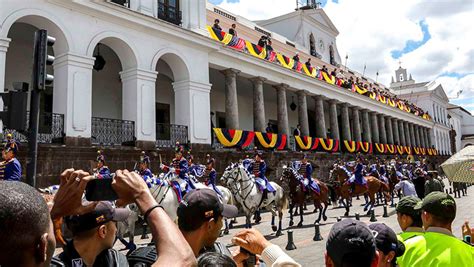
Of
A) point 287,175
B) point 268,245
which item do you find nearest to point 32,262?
point 268,245

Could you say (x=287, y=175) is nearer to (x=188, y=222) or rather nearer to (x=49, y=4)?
(x=49, y=4)

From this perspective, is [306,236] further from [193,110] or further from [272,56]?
[272,56]

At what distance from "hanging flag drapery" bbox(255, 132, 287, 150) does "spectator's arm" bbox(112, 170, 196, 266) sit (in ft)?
61.9

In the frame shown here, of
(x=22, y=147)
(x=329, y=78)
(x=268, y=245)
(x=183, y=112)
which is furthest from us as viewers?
(x=329, y=78)

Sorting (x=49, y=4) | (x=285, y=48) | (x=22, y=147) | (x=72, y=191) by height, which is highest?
(x=285, y=48)

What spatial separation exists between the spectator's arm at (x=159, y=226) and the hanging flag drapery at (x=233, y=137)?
16.5 meters

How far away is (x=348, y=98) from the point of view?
32.1 meters

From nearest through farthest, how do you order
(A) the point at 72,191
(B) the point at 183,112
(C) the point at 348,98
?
1. (A) the point at 72,191
2. (B) the point at 183,112
3. (C) the point at 348,98

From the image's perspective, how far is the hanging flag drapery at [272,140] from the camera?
820 inches

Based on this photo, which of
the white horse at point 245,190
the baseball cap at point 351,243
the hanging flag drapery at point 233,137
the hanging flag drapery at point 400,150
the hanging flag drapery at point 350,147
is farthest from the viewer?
the hanging flag drapery at point 400,150

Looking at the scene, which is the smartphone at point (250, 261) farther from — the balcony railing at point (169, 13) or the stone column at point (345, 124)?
the stone column at point (345, 124)

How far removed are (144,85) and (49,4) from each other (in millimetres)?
4531

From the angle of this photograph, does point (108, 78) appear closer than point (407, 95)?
Yes

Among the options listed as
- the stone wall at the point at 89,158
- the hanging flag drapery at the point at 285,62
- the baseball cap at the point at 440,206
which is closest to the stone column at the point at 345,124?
the hanging flag drapery at the point at 285,62
